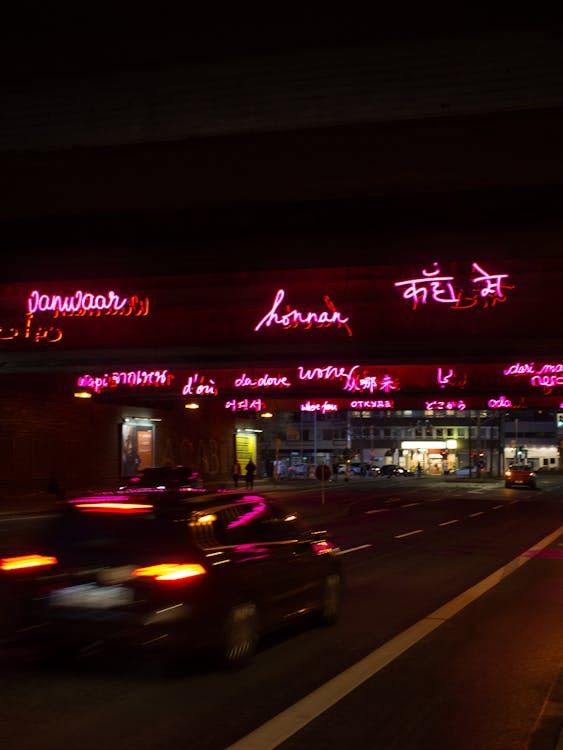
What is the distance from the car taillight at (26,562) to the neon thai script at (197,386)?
108 feet

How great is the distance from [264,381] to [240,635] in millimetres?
32137

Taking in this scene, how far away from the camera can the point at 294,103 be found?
30.8ft

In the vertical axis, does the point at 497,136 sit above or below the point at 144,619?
above

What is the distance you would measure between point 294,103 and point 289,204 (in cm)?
288

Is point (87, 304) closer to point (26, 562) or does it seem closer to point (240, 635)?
point (26, 562)

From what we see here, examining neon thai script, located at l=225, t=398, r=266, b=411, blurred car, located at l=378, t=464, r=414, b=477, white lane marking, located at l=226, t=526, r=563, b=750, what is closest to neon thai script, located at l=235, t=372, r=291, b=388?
neon thai script, located at l=225, t=398, r=266, b=411

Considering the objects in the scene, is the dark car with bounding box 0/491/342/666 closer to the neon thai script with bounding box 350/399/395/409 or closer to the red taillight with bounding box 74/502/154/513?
the red taillight with bounding box 74/502/154/513

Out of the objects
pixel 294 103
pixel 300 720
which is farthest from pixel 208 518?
pixel 294 103

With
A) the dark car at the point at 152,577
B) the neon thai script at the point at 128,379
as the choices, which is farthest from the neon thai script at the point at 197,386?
the dark car at the point at 152,577

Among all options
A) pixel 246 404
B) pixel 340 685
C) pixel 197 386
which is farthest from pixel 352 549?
pixel 246 404

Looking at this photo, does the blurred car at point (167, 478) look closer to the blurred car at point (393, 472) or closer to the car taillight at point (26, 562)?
the car taillight at point (26, 562)

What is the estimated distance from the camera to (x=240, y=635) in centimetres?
852

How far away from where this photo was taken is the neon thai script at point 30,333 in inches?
1072

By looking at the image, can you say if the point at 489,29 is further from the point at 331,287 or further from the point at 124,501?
the point at 331,287
